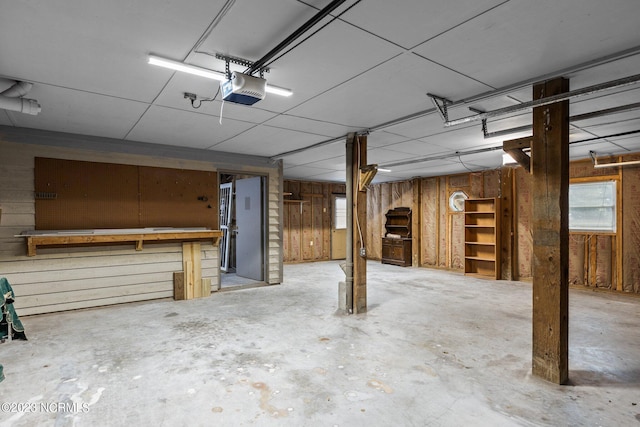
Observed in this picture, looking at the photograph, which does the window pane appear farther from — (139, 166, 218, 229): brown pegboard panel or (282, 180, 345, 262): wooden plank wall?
(139, 166, 218, 229): brown pegboard panel

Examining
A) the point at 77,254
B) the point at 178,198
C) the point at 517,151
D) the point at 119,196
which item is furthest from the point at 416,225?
the point at 77,254

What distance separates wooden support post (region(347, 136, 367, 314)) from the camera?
4.25m

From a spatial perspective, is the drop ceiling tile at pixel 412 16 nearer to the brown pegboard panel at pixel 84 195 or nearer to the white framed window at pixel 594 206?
the brown pegboard panel at pixel 84 195

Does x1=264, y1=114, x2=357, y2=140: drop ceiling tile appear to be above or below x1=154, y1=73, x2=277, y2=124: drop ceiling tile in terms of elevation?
below

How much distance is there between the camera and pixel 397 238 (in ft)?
28.4

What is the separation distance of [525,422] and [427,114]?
269cm

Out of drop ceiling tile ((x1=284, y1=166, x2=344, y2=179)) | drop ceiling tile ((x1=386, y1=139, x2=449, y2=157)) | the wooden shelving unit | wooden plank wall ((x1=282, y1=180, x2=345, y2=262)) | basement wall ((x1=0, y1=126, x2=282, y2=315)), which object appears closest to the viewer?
basement wall ((x1=0, y1=126, x2=282, y2=315))

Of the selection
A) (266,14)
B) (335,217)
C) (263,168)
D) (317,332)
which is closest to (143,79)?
(266,14)

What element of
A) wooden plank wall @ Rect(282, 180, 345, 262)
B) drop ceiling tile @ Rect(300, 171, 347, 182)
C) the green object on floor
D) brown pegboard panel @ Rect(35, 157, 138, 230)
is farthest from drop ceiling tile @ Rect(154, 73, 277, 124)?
wooden plank wall @ Rect(282, 180, 345, 262)

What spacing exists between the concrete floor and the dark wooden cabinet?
3.80 meters

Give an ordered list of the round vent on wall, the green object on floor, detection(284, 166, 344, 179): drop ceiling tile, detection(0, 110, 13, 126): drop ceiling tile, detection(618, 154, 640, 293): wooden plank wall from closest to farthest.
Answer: the green object on floor → detection(0, 110, 13, 126): drop ceiling tile → detection(618, 154, 640, 293): wooden plank wall → detection(284, 166, 344, 179): drop ceiling tile → the round vent on wall

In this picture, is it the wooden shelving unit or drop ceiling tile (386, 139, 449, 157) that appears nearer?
drop ceiling tile (386, 139, 449, 157)

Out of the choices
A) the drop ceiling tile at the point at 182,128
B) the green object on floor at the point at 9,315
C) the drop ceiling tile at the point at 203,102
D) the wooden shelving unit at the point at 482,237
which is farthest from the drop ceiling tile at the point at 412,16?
the wooden shelving unit at the point at 482,237

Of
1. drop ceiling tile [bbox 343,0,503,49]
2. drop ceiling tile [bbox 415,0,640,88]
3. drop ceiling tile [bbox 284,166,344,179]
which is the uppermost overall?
drop ceiling tile [bbox 343,0,503,49]
